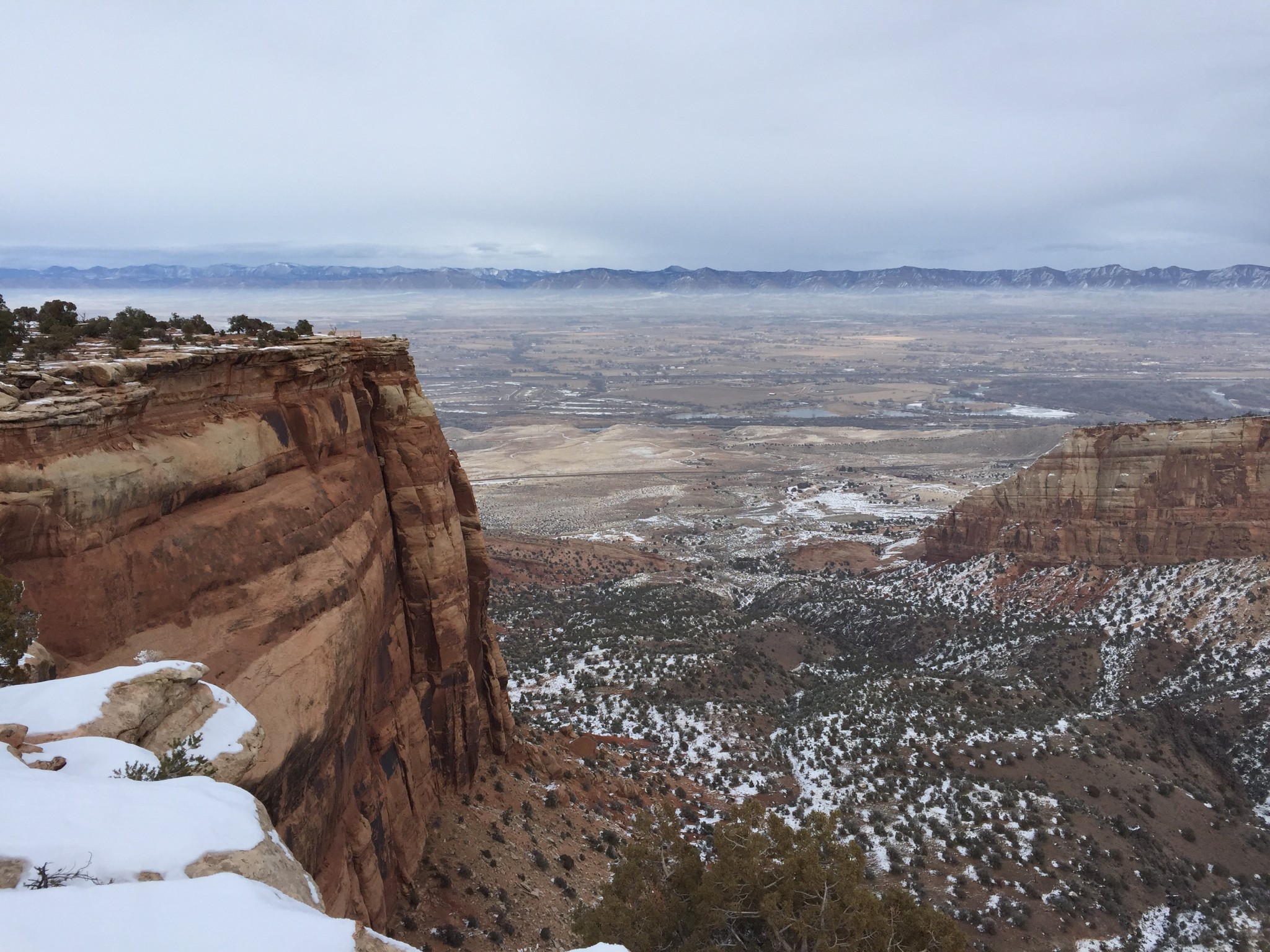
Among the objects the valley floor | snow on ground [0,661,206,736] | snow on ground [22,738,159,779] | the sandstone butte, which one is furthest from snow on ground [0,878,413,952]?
the valley floor

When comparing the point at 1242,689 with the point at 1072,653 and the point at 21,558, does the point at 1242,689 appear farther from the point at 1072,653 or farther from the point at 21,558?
the point at 21,558

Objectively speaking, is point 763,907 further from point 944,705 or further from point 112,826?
point 944,705

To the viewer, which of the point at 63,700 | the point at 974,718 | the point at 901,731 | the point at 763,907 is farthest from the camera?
the point at 974,718

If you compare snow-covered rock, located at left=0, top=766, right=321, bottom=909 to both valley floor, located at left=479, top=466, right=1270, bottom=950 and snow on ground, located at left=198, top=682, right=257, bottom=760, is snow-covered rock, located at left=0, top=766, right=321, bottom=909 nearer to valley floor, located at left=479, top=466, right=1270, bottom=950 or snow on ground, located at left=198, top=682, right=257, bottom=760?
snow on ground, located at left=198, top=682, right=257, bottom=760

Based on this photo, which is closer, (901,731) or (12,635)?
(12,635)

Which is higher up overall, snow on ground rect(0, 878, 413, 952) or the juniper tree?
the juniper tree

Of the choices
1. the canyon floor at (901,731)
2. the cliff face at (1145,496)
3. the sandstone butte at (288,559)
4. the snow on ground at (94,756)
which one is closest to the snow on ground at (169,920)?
the snow on ground at (94,756)

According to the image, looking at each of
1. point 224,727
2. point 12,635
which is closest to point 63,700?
point 12,635
